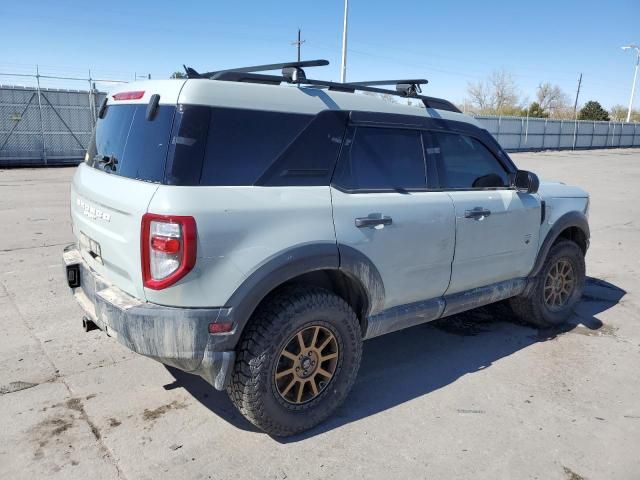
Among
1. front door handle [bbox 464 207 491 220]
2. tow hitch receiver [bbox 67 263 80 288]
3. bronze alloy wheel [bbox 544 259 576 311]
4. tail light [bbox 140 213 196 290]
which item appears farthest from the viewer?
bronze alloy wheel [bbox 544 259 576 311]

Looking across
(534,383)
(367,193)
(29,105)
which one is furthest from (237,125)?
(29,105)

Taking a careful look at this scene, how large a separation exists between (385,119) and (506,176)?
4.73ft

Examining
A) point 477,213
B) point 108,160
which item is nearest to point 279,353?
point 108,160

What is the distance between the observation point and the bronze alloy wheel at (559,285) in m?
4.79

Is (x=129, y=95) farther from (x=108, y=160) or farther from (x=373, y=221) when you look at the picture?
(x=373, y=221)

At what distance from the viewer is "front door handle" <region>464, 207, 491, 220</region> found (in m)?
3.74

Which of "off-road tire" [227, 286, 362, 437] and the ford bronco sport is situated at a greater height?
the ford bronco sport

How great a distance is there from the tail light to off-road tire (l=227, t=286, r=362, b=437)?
55 cm

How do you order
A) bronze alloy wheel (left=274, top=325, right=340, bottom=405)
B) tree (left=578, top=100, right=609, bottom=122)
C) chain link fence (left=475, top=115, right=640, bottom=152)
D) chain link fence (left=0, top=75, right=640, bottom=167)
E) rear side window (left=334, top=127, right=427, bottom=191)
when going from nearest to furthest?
1. bronze alloy wheel (left=274, top=325, right=340, bottom=405)
2. rear side window (left=334, top=127, right=427, bottom=191)
3. chain link fence (left=0, top=75, right=640, bottom=167)
4. chain link fence (left=475, top=115, right=640, bottom=152)
5. tree (left=578, top=100, right=609, bottom=122)

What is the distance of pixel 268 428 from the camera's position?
9.62 ft

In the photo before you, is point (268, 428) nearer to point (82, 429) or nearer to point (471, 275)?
point (82, 429)

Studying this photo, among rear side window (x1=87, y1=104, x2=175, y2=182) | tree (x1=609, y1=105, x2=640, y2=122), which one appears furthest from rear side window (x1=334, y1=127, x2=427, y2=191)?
tree (x1=609, y1=105, x2=640, y2=122)

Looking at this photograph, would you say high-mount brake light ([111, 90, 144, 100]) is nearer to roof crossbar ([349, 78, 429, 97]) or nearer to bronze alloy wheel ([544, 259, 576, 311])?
roof crossbar ([349, 78, 429, 97])

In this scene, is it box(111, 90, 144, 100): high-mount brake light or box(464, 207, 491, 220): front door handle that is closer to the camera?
box(111, 90, 144, 100): high-mount brake light
